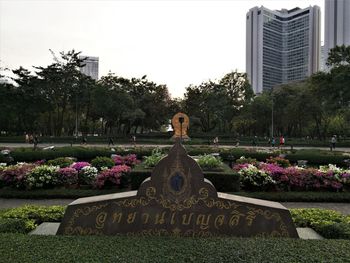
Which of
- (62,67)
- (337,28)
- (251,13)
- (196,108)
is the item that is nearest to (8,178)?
(62,67)

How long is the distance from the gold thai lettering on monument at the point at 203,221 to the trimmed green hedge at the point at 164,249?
343 mm

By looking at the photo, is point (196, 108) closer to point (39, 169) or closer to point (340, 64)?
point (340, 64)

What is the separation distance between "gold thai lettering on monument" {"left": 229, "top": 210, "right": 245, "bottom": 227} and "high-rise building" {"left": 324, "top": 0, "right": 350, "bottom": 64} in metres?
67.6

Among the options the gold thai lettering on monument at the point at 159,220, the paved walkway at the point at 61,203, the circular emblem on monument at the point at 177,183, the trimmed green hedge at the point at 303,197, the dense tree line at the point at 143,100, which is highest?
the dense tree line at the point at 143,100

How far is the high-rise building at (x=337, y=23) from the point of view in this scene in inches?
2516

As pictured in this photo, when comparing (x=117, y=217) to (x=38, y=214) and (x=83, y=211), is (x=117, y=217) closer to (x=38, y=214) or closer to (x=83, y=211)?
(x=83, y=211)

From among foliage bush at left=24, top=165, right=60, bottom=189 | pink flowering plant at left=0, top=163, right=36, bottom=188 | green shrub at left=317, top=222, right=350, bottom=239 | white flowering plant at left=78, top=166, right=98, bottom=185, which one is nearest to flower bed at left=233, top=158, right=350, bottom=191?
white flowering plant at left=78, top=166, right=98, bottom=185

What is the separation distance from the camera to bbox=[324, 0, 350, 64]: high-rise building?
210 feet

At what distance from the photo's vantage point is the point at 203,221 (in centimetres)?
480

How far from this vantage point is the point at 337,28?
65.0m

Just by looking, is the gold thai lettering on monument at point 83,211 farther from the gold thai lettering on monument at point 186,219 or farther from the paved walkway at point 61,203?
the paved walkway at point 61,203

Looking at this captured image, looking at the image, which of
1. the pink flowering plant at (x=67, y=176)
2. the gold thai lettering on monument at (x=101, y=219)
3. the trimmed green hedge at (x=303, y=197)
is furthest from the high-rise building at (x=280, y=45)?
the gold thai lettering on monument at (x=101, y=219)

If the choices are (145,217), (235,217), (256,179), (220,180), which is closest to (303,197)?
(256,179)

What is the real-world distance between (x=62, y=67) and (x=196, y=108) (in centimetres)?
2391
